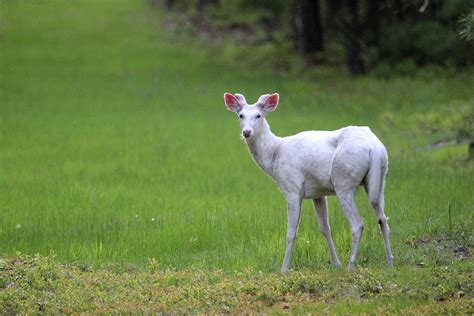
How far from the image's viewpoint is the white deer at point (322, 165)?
9039 millimetres

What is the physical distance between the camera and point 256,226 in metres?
11.8

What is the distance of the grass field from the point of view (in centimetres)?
1091

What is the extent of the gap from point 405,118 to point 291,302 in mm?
14328

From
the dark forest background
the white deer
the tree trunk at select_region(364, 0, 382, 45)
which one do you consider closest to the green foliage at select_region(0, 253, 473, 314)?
the white deer

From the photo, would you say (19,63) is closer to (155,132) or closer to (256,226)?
(155,132)

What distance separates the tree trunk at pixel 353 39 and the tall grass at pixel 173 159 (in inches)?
39.4

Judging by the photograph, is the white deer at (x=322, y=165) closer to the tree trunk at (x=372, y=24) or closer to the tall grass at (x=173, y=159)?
the tall grass at (x=173, y=159)

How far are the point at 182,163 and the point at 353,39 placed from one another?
1327 cm

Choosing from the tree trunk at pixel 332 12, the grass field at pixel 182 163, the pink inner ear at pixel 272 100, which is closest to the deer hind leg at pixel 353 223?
the grass field at pixel 182 163

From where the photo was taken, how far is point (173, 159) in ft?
59.5

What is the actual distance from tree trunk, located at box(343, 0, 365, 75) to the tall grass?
100cm

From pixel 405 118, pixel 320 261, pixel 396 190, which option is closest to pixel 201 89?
pixel 405 118

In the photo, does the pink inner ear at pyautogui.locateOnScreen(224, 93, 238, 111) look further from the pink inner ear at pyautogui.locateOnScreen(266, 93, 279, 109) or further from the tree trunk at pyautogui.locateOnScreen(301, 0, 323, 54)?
the tree trunk at pyautogui.locateOnScreen(301, 0, 323, 54)

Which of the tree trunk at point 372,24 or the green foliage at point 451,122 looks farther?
the tree trunk at point 372,24
